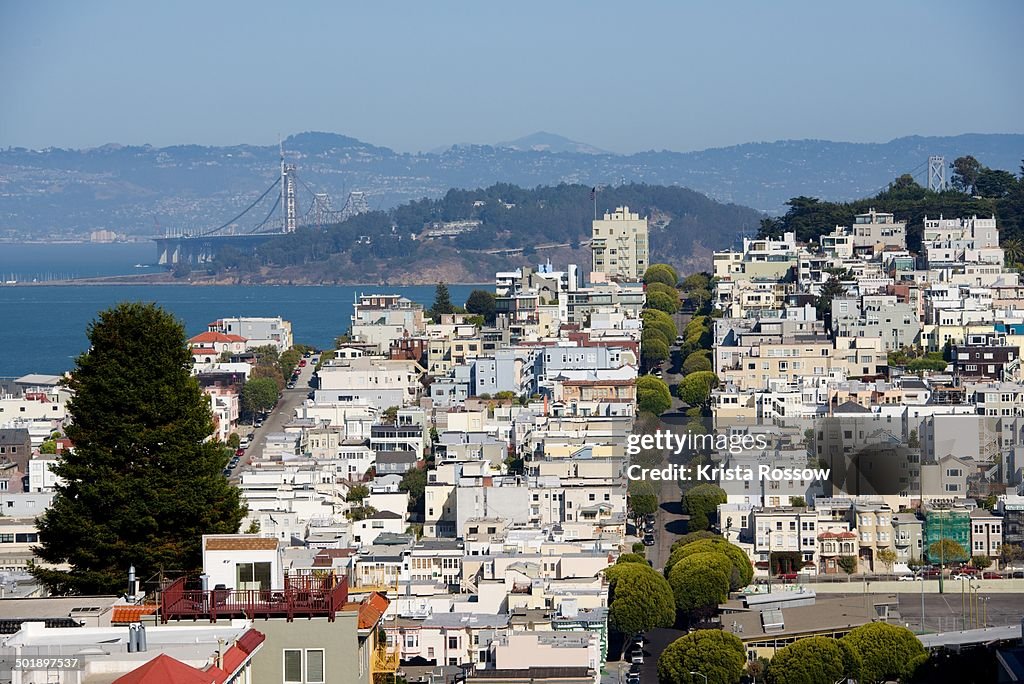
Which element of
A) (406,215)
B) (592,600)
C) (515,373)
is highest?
(406,215)

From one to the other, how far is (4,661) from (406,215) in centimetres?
7646

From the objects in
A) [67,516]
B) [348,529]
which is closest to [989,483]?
[348,529]

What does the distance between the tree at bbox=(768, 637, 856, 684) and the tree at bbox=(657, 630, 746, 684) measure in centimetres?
23

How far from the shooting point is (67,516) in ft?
19.0

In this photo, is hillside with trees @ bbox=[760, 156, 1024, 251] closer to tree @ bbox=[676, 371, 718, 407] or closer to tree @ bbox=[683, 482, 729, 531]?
tree @ bbox=[676, 371, 718, 407]

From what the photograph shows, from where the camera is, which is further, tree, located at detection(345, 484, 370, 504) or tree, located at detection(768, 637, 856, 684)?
tree, located at detection(345, 484, 370, 504)

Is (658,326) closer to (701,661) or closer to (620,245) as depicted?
(620,245)

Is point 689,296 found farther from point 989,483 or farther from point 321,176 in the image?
point 321,176

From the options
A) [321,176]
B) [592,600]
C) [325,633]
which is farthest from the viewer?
[321,176]

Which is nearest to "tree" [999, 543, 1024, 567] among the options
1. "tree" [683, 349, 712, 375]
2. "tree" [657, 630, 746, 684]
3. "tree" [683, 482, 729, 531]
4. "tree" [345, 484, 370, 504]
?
"tree" [683, 482, 729, 531]

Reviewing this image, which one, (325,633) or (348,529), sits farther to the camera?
(348,529)

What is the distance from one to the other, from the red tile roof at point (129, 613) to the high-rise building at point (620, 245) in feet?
110

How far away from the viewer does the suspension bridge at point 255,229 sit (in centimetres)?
8288

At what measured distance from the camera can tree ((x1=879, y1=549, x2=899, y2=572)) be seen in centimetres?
1648
